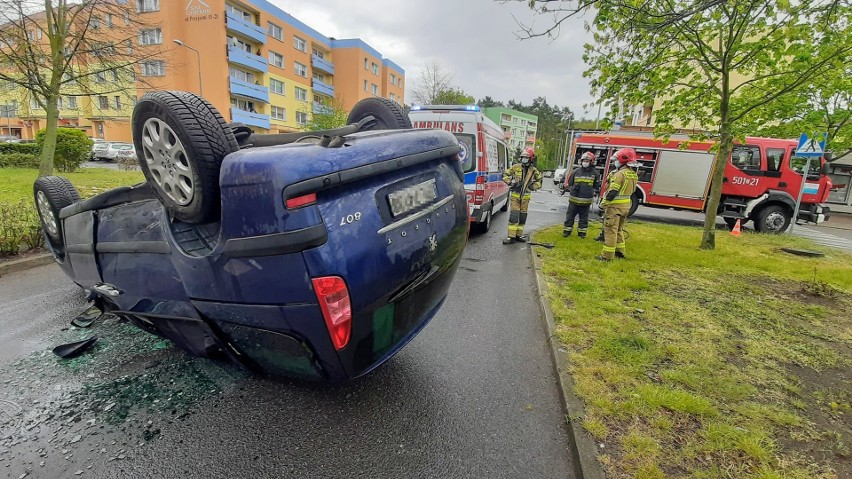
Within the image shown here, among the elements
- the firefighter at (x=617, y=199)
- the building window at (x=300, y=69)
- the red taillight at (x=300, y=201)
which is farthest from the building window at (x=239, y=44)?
the red taillight at (x=300, y=201)

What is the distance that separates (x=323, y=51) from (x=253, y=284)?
50498 mm

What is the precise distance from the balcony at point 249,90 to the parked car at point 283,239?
34598mm

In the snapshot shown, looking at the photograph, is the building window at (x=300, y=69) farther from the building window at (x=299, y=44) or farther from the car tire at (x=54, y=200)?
the car tire at (x=54, y=200)

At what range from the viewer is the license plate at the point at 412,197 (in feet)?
6.52

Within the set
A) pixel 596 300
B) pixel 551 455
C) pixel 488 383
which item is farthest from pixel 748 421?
pixel 596 300

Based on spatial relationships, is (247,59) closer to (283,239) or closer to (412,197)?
(412,197)

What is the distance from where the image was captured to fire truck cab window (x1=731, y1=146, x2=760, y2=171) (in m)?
11.1

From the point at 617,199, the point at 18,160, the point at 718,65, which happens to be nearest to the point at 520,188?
the point at 617,199

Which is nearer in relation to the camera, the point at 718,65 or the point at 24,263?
the point at 24,263

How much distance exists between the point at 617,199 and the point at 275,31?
40.5 meters

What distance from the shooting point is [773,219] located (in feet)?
36.6

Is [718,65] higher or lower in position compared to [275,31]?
lower

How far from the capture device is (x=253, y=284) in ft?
5.82

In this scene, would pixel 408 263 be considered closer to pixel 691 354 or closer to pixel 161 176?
pixel 161 176
